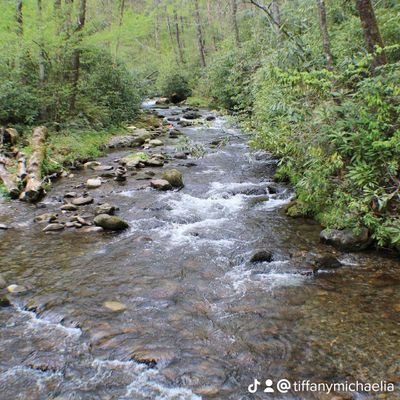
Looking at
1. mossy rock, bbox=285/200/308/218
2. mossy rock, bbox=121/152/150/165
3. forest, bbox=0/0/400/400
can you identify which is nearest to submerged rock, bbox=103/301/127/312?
forest, bbox=0/0/400/400

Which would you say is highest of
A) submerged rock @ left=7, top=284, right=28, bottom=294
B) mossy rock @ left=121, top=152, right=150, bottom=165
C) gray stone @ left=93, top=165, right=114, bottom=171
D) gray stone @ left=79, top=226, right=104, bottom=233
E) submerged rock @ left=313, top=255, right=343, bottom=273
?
mossy rock @ left=121, top=152, right=150, bottom=165

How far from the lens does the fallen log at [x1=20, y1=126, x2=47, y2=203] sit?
31.7 ft

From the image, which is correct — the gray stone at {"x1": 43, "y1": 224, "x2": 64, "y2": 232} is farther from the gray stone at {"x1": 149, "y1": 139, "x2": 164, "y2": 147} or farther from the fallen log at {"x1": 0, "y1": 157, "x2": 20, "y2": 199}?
the gray stone at {"x1": 149, "y1": 139, "x2": 164, "y2": 147}

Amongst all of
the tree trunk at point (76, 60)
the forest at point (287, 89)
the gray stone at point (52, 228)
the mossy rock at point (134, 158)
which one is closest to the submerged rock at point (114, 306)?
the gray stone at point (52, 228)

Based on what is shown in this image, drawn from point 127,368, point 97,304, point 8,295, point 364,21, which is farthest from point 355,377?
point 364,21

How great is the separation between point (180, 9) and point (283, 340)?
39.2 metres

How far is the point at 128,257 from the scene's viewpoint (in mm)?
6797

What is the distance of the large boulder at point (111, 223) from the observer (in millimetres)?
7984

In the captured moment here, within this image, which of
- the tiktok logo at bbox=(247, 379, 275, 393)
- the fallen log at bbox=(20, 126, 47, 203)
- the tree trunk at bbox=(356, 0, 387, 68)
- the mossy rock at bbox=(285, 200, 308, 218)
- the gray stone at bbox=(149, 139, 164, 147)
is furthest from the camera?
the gray stone at bbox=(149, 139, 164, 147)

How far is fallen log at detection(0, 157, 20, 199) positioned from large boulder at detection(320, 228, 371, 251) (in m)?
Result: 7.56

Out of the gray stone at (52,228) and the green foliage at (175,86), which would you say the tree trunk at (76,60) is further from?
the green foliage at (175,86)

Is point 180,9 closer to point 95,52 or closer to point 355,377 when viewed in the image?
point 95,52

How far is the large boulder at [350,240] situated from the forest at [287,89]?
0.43ft

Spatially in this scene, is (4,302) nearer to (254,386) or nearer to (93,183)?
(254,386)
